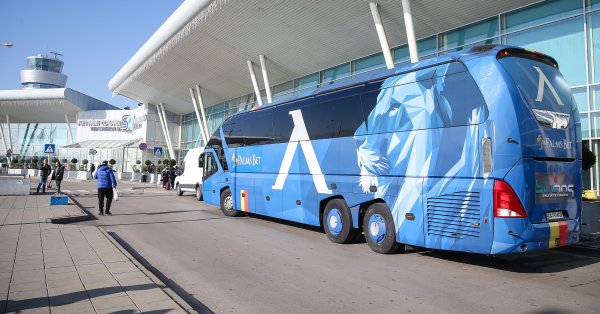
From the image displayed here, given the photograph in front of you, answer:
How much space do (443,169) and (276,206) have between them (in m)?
5.79

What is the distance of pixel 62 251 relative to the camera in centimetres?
779

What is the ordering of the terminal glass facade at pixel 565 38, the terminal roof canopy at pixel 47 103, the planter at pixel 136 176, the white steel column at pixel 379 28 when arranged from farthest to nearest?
the terminal roof canopy at pixel 47 103 < the planter at pixel 136 176 < the white steel column at pixel 379 28 < the terminal glass facade at pixel 565 38

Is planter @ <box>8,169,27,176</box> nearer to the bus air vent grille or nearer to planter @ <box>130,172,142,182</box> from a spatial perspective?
planter @ <box>130,172,142,182</box>

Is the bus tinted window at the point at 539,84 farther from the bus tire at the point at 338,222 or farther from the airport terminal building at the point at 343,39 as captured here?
the airport terminal building at the point at 343,39

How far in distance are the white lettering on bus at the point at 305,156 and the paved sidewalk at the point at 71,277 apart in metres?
4.55

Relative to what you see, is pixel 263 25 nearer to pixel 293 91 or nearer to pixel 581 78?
pixel 293 91

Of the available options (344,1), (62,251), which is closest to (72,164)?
(344,1)

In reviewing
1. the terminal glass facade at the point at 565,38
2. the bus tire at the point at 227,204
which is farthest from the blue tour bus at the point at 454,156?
the terminal glass facade at the point at 565,38

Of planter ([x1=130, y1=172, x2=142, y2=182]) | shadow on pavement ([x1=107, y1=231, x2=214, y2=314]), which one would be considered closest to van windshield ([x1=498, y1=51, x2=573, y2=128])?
shadow on pavement ([x1=107, y1=231, x2=214, y2=314])

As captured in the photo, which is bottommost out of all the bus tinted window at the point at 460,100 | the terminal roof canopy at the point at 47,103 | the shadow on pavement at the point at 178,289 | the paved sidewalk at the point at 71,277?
the shadow on pavement at the point at 178,289

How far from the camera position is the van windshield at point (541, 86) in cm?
679

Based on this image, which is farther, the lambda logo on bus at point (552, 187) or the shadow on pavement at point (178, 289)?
the lambda logo on bus at point (552, 187)

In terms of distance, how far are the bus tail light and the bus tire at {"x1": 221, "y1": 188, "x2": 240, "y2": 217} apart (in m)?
9.72

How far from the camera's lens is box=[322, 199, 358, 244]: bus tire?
30.9 feet
